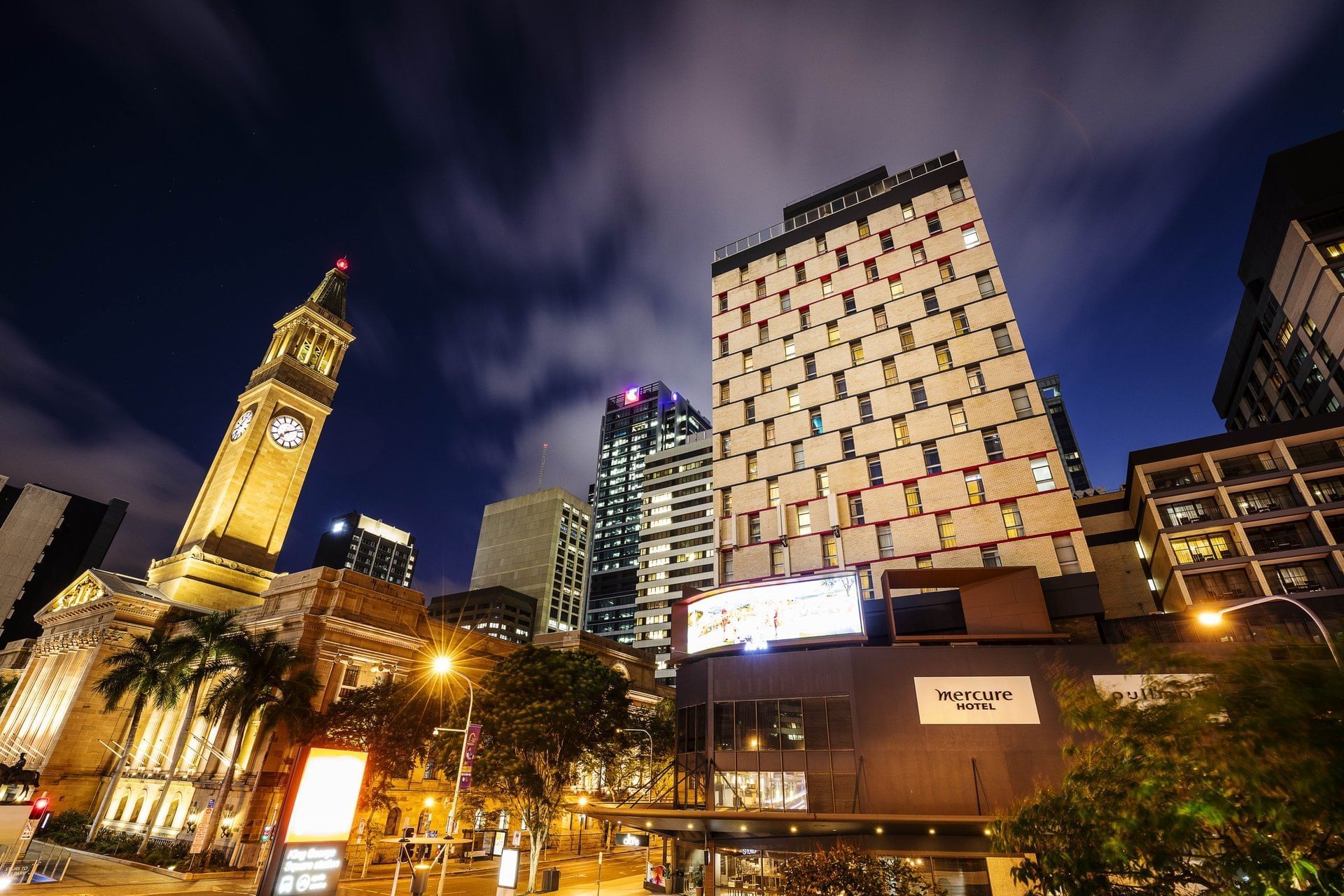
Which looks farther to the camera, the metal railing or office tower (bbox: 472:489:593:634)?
office tower (bbox: 472:489:593:634)

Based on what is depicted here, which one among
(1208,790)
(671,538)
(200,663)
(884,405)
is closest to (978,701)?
(1208,790)

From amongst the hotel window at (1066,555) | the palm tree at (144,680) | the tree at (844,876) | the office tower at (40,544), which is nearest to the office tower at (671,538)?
the palm tree at (144,680)

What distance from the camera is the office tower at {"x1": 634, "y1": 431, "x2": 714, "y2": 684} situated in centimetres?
13450

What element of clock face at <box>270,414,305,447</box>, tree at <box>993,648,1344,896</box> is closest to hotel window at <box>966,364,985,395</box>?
tree at <box>993,648,1344,896</box>

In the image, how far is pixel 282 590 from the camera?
5706cm

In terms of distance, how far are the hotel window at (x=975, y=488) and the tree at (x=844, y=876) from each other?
2600 cm

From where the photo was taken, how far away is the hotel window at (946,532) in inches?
1680

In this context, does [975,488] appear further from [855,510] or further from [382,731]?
[382,731]

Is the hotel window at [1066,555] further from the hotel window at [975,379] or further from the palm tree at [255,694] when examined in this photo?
the palm tree at [255,694]

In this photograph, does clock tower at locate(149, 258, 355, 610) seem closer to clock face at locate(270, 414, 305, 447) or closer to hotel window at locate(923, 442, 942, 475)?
clock face at locate(270, 414, 305, 447)

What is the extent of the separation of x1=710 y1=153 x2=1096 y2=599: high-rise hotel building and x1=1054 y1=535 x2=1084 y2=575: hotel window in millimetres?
109

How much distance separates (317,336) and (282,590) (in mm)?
50748

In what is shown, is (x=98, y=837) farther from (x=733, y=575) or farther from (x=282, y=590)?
(x=733, y=575)

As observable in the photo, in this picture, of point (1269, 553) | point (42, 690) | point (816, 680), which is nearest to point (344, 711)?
point (816, 680)
